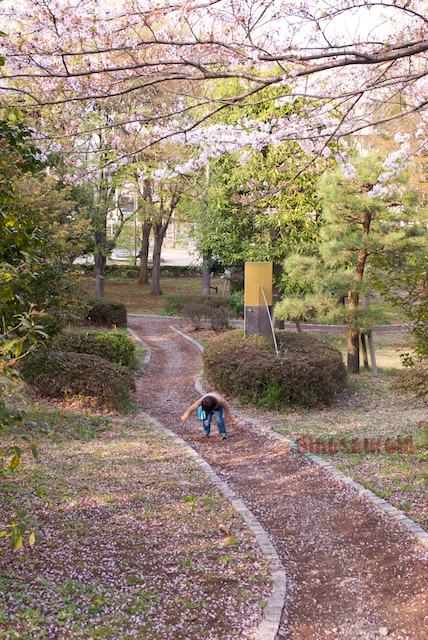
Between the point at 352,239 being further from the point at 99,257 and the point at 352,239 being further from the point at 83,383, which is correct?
the point at 99,257

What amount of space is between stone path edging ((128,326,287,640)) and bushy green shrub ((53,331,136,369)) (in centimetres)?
420

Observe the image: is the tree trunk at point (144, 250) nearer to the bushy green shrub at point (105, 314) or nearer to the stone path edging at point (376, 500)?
the bushy green shrub at point (105, 314)

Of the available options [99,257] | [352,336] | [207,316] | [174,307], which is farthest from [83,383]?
[99,257]

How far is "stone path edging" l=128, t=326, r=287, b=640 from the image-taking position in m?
3.52

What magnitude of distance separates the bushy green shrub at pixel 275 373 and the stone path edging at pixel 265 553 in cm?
236

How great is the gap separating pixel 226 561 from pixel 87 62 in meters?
4.20

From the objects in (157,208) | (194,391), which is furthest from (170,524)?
(157,208)

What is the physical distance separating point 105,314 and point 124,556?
571 inches

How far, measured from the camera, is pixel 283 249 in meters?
16.7

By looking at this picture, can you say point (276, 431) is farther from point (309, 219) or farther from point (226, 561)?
point (309, 219)

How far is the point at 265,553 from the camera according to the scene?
4.43m

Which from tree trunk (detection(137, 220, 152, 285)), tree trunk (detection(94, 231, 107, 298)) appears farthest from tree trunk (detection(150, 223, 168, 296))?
tree trunk (detection(94, 231, 107, 298))

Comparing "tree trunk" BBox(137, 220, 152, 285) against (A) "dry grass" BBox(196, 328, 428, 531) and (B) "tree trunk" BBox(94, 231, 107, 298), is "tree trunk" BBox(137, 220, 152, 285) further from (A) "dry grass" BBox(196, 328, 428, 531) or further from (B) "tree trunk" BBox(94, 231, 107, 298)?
(A) "dry grass" BBox(196, 328, 428, 531)

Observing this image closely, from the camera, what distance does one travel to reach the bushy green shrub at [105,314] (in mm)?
18312
